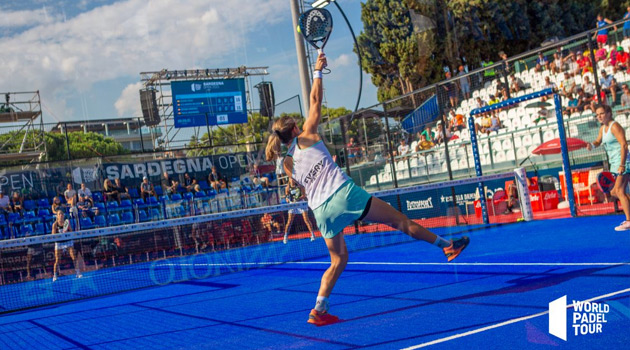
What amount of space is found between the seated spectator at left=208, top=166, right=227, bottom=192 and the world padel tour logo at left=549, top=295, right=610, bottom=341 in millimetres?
18385

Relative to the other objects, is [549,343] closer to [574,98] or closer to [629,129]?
[629,129]

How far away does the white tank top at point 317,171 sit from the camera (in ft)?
17.9

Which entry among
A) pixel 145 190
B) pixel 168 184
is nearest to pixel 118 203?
pixel 145 190

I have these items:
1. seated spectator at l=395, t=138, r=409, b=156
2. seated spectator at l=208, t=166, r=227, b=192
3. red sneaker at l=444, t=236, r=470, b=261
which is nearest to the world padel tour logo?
red sneaker at l=444, t=236, r=470, b=261

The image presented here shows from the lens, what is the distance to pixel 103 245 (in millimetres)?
16547

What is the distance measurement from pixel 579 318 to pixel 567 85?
41.5 ft

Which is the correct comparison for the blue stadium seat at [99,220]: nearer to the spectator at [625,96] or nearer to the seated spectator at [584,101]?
the seated spectator at [584,101]

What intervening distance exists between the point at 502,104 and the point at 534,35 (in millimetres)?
31960

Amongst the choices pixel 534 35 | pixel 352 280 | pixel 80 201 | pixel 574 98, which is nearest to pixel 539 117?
pixel 574 98

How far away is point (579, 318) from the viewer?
451 cm

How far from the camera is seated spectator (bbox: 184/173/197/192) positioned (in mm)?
22797

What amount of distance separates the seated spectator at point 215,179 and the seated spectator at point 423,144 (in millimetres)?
8059

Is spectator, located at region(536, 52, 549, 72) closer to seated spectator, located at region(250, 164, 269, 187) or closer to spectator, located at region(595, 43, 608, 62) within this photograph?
spectator, located at region(595, 43, 608, 62)

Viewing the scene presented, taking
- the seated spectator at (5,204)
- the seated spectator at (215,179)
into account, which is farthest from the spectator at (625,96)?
the seated spectator at (5,204)
